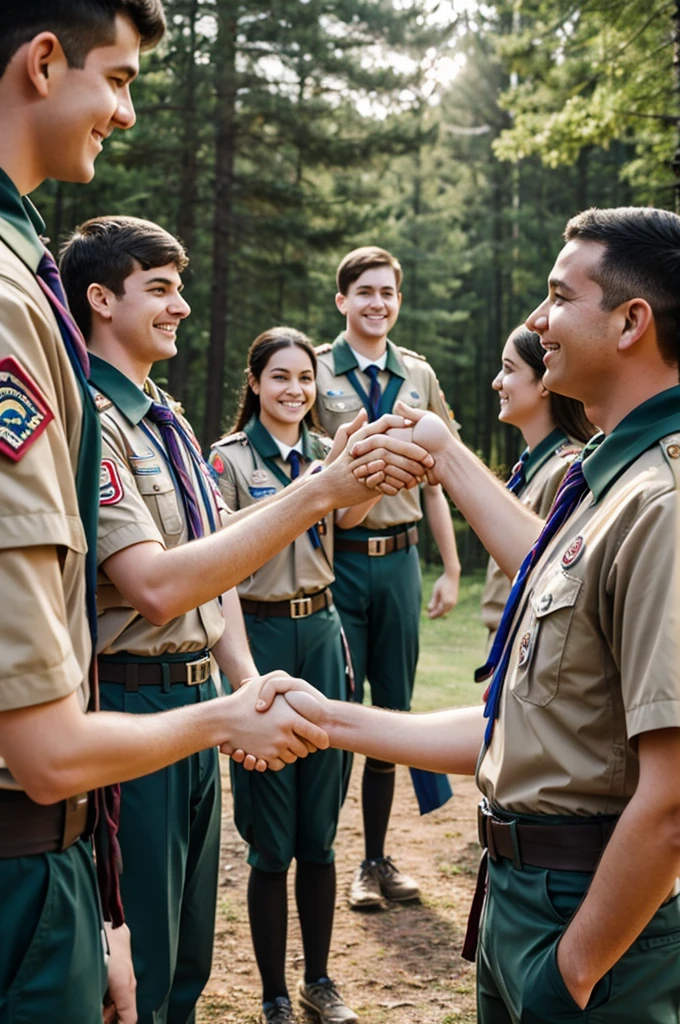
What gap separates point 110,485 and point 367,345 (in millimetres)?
3049

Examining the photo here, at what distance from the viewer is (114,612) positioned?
9.48 ft

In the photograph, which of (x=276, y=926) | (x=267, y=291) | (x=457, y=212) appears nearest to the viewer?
(x=276, y=926)

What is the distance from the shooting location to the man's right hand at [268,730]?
243 cm

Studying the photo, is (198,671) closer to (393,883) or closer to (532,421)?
(532,421)

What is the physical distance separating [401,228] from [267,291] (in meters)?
9.01

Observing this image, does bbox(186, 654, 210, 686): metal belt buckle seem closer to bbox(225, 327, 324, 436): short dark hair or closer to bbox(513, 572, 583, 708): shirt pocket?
bbox(513, 572, 583, 708): shirt pocket

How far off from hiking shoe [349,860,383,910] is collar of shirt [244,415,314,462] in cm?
216

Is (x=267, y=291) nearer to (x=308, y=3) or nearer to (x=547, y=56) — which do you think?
(x=308, y=3)

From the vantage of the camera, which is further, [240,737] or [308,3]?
[308,3]

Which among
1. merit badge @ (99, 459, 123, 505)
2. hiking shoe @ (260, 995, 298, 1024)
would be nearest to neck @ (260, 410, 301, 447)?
merit badge @ (99, 459, 123, 505)

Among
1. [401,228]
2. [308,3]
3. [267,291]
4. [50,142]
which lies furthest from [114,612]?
[401,228]

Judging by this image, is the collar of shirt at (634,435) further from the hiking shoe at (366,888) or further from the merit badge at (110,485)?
the hiking shoe at (366,888)

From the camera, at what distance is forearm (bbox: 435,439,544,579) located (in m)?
2.95

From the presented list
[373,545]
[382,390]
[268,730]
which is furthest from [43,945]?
[382,390]
